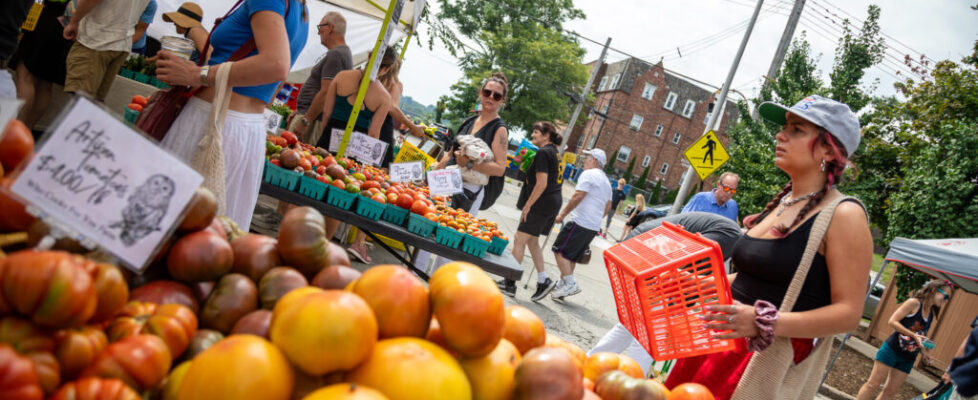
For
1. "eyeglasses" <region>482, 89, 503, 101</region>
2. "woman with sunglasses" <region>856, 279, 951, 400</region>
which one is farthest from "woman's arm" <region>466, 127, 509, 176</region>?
"woman with sunglasses" <region>856, 279, 951, 400</region>

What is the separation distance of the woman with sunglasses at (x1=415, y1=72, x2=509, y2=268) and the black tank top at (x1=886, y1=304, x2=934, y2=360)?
221 inches

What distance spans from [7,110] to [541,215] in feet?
18.2

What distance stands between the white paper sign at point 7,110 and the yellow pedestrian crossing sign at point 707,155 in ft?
31.9

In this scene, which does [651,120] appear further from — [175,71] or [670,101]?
[175,71]

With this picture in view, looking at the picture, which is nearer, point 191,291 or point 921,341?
point 191,291

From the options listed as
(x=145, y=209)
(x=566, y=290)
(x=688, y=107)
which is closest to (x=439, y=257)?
(x=566, y=290)

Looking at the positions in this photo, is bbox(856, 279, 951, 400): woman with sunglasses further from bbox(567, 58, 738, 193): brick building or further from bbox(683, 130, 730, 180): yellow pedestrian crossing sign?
bbox(567, 58, 738, 193): brick building

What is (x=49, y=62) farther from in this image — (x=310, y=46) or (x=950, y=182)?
(x=950, y=182)

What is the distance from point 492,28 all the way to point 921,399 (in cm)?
3259

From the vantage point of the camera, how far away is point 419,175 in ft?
15.4

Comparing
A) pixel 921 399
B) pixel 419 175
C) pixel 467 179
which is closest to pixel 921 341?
pixel 921 399

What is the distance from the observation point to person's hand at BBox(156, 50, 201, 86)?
212cm

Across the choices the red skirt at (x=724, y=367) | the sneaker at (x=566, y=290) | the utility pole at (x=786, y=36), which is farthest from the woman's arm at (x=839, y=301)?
the utility pole at (x=786, y=36)

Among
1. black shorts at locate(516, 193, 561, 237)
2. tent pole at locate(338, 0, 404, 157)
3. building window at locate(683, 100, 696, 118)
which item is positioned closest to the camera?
tent pole at locate(338, 0, 404, 157)
